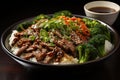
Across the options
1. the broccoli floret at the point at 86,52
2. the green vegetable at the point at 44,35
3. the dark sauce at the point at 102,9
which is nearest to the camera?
A: the broccoli floret at the point at 86,52

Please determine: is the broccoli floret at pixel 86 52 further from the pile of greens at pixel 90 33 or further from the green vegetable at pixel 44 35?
the green vegetable at pixel 44 35

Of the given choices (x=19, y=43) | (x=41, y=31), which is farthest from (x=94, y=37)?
(x=19, y=43)

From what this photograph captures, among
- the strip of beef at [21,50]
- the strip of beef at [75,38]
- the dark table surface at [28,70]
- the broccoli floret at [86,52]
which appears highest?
the strip of beef at [21,50]

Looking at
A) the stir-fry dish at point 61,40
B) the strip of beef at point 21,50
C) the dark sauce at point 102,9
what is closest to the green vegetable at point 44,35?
the stir-fry dish at point 61,40

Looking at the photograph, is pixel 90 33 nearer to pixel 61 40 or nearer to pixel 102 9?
pixel 61 40

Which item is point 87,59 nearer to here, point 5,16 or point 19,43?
point 19,43

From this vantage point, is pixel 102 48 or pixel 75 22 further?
pixel 75 22

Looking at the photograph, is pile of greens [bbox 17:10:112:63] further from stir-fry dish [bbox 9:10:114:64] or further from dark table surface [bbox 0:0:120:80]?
dark table surface [bbox 0:0:120:80]

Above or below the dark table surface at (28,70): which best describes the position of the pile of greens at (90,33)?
above

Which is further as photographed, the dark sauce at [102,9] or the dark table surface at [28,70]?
the dark sauce at [102,9]
